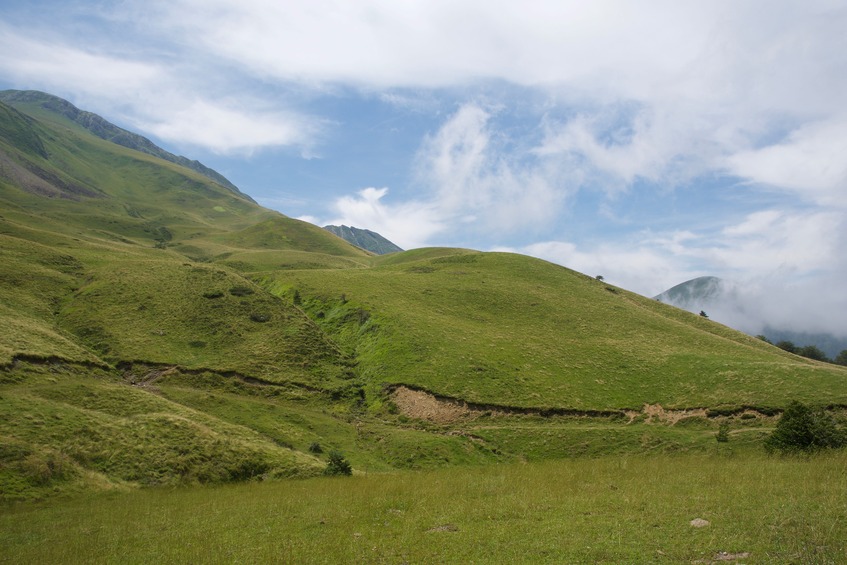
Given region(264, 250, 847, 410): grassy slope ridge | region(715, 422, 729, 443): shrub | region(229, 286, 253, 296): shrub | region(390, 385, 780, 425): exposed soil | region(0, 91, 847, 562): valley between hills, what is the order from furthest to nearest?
region(229, 286, 253, 296): shrub, region(264, 250, 847, 410): grassy slope ridge, region(390, 385, 780, 425): exposed soil, region(715, 422, 729, 443): shrub, region(0, 91, 847, 562): valley between hills

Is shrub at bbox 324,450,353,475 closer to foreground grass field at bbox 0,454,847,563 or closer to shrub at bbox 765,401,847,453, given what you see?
foreground grass field at bbox 0,454,847,563

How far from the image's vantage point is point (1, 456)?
23688 mm

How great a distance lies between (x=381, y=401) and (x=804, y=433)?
111ft

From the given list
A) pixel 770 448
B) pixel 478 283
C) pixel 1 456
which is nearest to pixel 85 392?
pixel 1 456

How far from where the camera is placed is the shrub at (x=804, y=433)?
2417 centimetres

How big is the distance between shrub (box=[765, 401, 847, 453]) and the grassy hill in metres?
9.04

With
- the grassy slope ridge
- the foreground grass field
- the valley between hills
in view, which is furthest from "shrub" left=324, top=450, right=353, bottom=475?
the grassy slope ridge

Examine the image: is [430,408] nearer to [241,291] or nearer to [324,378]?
[324,378]

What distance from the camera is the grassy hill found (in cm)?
2936

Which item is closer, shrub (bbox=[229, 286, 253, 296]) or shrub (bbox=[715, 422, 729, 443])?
shrub (bbox=[715, 422, 729, 443])

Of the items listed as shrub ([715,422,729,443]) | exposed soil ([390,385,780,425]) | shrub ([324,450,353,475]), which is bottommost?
shrub ([324,450,353,475])

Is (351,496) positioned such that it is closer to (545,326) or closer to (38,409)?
(38,409)

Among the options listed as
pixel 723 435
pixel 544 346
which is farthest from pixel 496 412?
pixel 544 346

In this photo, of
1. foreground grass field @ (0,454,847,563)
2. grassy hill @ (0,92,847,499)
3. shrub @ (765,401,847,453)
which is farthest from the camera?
grassy hill @ (0,92,847,499)
